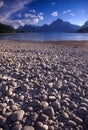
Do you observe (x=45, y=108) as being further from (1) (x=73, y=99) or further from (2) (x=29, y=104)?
(1) (x=73, y=99)

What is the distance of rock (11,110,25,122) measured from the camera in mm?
3272

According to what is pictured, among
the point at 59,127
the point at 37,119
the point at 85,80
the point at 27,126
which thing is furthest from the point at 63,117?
the point at 85,80

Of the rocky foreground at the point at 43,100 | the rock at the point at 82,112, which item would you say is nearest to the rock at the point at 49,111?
the rocky foreground at the point at 43,100

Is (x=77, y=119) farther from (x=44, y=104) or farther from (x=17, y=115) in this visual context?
(x=17, y=115)

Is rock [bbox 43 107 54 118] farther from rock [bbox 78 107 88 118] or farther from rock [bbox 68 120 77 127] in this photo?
rock [bbox 78 107 88 118]

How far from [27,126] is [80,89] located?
2.17 m

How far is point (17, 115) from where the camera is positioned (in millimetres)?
3330

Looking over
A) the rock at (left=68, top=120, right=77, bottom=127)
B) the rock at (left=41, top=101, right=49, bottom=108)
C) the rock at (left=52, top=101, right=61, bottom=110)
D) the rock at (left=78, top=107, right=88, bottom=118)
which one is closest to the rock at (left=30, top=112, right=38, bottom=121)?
the rock at (left=41, top=101, right=49, bottom=108)

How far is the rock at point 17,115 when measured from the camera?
10.7ft

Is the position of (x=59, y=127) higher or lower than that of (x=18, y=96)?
lower

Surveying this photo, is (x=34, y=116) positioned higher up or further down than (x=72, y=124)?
higher up

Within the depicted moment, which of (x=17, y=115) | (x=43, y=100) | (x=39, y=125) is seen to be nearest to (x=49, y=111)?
(x=39, y=125)

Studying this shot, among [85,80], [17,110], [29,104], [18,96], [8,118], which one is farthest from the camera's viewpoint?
[85,80]

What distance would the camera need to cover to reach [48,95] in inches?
170
